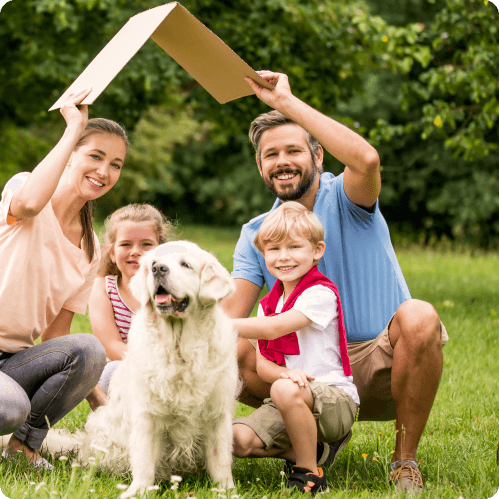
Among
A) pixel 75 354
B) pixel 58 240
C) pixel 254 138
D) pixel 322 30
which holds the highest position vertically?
pixel 322 30

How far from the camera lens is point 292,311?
2.74m

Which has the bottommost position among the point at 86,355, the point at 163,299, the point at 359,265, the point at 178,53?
the point at 86,355

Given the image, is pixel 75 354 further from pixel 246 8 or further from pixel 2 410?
pixel 246 8

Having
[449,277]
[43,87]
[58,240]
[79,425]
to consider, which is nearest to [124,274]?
[58,240]

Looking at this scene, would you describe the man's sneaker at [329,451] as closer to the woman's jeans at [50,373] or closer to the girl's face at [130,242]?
the woman's jeans at [50,373]

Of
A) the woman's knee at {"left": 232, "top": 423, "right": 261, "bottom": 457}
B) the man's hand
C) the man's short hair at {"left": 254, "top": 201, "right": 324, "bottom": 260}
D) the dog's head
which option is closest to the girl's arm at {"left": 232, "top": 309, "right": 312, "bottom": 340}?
the dog's head

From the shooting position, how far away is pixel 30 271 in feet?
9.57

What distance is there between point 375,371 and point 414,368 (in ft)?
0.84

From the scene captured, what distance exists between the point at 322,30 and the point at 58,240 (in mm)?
7498

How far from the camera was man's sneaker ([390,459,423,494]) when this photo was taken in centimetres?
266

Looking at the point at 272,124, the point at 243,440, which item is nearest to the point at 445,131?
the point at 272,124

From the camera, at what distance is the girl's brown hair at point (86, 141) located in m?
3.17

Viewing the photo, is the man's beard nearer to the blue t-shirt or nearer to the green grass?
the blue t-shirt

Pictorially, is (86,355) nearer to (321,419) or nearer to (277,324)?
(277,324)
